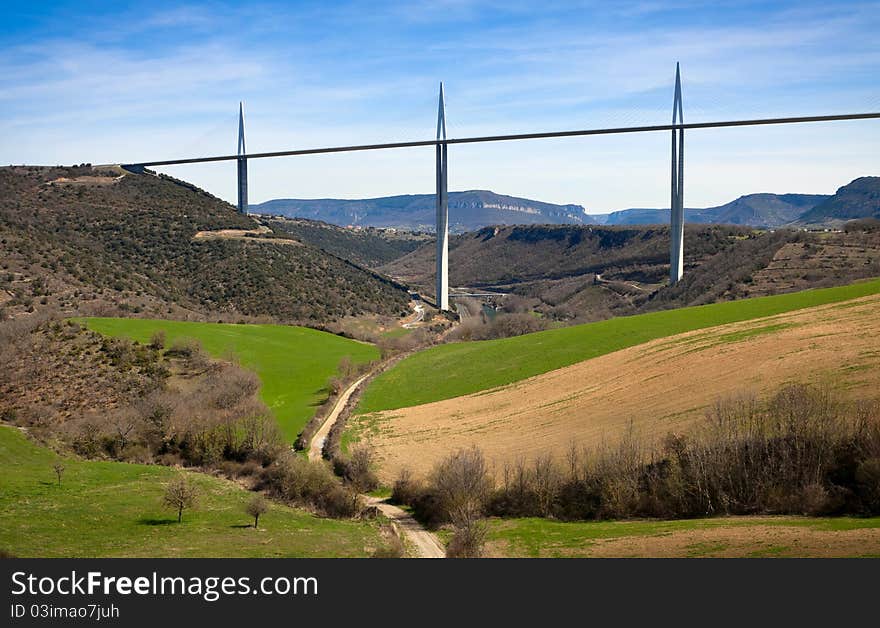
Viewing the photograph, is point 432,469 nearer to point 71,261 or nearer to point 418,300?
point 71,261

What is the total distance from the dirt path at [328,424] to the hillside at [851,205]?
10619 cm

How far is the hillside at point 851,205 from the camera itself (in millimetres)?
127500

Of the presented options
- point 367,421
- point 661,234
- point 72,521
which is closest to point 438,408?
point 367,421

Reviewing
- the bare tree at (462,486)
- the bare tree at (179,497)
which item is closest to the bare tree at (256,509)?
the bare tree at (179,497)

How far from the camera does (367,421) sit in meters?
33.1

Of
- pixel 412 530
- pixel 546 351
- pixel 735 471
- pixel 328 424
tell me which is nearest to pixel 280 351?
pixel 328 424

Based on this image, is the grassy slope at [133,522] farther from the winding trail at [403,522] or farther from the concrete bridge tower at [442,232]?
the concrete bridge tower at [442,232]

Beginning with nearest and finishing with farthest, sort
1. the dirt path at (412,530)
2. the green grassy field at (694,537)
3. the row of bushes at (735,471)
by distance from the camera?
the green grassy field at (694,537), the row of bushes at (735,471), the dirt path at (412,530)

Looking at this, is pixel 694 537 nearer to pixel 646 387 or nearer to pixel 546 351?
pixel 646 387

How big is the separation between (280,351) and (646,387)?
895 inches

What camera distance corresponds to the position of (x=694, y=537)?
16625 millimetres

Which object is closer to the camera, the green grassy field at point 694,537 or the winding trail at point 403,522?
the green grassy field at point 694,537

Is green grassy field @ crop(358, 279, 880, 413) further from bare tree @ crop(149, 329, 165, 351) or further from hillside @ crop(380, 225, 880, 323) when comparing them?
hillside @ crop(380, 225, 880, 323)

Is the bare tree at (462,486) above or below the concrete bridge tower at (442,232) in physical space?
below
